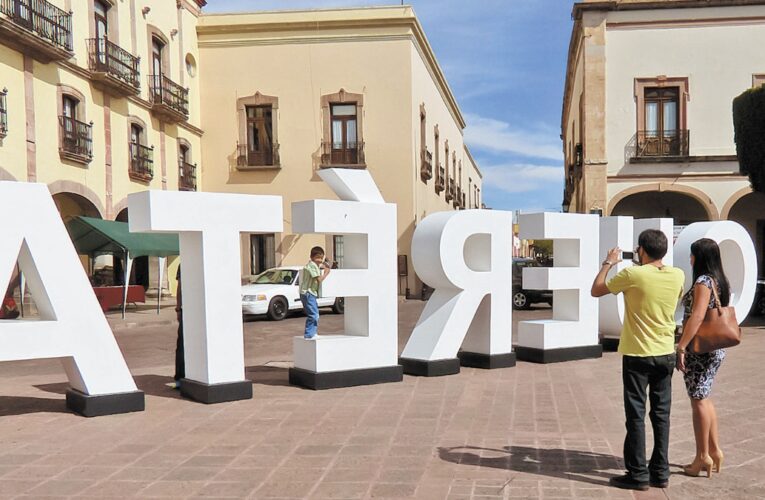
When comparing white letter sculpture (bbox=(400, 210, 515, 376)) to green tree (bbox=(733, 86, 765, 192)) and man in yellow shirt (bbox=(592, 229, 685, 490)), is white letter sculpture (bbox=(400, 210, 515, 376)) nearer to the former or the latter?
man in yellow shirt (bbox=(592, 229, 685, 490))

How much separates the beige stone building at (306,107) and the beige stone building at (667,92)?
244 inches

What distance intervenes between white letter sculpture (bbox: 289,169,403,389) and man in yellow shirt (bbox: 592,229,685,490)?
365 centimetres

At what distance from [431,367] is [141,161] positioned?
15.2 m

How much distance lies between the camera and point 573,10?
2128 centimetres

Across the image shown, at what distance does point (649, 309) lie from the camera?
4.27 meters

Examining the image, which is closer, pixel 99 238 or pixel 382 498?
pixel 382 498

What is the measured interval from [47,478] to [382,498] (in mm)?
2300

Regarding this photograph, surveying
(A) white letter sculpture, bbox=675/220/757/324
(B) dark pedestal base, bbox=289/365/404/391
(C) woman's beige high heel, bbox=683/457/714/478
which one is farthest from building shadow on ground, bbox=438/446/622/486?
(A) white letter sculpture, bbox=675/220/757/324

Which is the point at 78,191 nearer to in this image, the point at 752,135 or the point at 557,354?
the point at 557,354

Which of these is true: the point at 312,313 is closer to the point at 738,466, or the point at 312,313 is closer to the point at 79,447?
the point at 79,447

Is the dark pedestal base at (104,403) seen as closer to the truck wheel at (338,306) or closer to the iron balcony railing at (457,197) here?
the truck wheel at (338,306)

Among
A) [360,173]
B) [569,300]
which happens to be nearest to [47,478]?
[360,173]

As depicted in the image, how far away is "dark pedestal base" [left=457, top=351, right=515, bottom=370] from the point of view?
A: 28.4 ft

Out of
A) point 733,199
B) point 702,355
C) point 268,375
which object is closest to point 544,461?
point 702,355
